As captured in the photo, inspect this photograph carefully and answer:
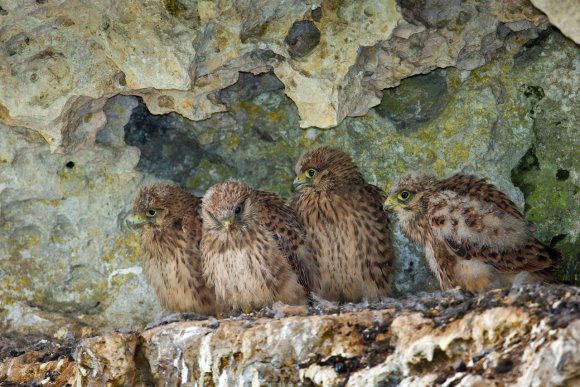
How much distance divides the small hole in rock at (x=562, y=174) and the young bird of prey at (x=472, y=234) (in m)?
0.56

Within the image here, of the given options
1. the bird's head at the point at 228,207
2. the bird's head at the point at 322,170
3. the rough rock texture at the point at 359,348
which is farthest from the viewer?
the bird's head at the point at 322,170

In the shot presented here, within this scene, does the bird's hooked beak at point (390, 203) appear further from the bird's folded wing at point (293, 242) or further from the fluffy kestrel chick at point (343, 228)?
the bird's folded wing at point (293, 242)

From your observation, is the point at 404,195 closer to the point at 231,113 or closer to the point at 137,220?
the point at 231,113

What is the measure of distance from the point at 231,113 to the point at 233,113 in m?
0.02

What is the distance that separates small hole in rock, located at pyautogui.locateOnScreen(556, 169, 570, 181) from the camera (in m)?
→ 6.27

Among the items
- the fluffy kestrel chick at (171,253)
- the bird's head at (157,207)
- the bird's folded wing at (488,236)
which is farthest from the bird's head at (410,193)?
the bird's head at (157,207)

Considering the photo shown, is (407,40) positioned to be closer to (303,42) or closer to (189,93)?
(303,42)

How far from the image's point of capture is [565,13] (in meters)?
4.44

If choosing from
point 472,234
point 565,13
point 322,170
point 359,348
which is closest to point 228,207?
point 322,170

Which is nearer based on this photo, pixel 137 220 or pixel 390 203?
pixel 390 203

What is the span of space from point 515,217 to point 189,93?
95.1 inches

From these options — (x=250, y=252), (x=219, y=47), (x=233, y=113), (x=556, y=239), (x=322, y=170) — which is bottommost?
(x=556, y=239)

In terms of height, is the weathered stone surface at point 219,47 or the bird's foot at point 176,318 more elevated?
the weathered stone surface at point 219,47

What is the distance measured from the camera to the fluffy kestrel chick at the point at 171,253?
658 cm
